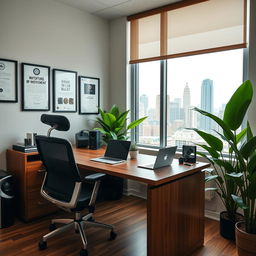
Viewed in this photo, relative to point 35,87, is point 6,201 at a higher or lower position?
lower

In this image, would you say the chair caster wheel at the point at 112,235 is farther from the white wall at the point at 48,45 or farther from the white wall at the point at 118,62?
the white wall at the point at 118,62

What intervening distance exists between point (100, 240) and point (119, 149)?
36.2 inches

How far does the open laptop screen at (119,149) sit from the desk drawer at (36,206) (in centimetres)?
96

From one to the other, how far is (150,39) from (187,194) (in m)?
2.40

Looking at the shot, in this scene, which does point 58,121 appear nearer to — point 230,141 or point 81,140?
point 81,140

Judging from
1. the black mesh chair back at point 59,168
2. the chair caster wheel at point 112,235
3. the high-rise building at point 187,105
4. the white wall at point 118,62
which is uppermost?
the white wall at point 118,62

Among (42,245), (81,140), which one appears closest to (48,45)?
(81,140)

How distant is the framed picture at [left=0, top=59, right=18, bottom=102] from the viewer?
9.53ft

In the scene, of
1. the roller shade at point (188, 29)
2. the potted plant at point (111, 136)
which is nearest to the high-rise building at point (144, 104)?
the potted plant at point (111, 136)

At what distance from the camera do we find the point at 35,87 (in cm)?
321

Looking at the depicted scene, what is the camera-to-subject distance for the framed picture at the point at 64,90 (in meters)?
3.43

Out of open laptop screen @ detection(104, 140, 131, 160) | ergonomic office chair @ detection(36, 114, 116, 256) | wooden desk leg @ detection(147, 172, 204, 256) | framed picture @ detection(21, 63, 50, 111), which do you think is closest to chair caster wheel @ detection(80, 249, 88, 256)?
ergonomic office chair @ detection(36, 114, 116, 256)

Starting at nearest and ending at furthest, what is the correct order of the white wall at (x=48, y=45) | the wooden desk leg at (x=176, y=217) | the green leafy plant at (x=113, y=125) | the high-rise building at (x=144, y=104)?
the wooden desk leg at (x=176, y=217), the white wall at (x=48, y=45), the green leafy plant at (x=113, y=125), the high-rise building at (x=144, y=104)

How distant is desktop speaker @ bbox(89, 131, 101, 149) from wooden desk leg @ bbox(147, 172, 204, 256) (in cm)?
153
